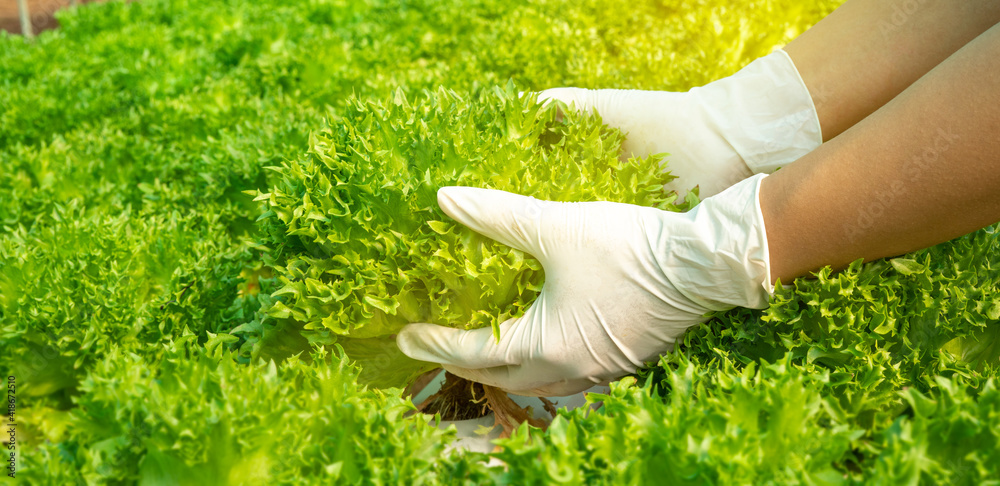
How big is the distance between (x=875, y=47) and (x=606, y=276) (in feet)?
4.13

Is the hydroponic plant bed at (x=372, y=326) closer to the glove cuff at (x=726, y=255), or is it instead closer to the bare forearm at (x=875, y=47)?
the glove cuff at (x=726, y=255)

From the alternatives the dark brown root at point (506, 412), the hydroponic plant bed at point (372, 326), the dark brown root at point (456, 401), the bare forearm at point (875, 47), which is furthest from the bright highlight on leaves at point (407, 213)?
the bare forearm at point (875, 47)

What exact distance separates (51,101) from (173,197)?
1.68m

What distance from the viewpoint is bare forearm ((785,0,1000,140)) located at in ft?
7.36

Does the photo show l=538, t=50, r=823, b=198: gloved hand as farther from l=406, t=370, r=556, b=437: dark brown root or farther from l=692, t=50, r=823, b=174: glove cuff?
l=406, t=370, r=556, b=437: dark brown root

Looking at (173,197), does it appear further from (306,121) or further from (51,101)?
(51,101)

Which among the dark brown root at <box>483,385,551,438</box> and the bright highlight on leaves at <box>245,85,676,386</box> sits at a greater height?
the bright highlight on leaves at <box>245,85,676,386</box>

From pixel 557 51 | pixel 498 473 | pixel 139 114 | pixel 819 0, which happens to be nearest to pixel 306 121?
pixel 139 114

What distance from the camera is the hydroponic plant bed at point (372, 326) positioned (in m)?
1.48

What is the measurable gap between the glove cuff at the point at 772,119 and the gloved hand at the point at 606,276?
1.79 ft

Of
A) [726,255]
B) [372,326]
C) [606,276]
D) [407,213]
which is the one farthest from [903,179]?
[372,326]

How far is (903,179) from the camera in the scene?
1.74m

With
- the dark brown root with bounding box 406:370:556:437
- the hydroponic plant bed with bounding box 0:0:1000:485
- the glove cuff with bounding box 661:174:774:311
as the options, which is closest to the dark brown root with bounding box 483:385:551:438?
the dark brown root with bounding box 406:370:556:437

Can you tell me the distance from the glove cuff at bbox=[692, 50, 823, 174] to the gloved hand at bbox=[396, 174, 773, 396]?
546 millimetres
